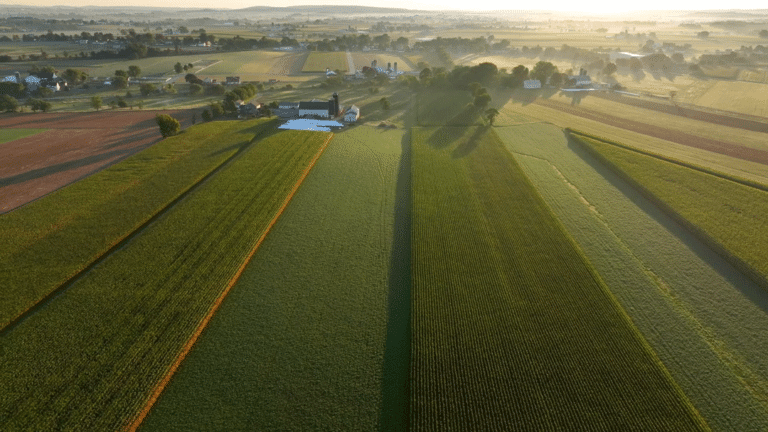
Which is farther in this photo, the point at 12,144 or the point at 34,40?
the point at 34,40

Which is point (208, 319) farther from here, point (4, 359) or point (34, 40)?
point (34, 40)

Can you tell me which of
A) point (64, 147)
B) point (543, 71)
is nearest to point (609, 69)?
point (543, 71)

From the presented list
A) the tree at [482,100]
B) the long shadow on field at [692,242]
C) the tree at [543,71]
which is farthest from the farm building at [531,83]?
the long shadow on field at [692,242]

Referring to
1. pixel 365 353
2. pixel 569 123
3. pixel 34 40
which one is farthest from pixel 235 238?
pixel 34 40

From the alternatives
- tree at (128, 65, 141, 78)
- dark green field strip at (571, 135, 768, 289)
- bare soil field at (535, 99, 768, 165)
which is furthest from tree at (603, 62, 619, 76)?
tree at (128, 65, 141, 78)

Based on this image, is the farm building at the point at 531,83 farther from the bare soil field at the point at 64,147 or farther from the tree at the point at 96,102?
the tree at the point at 96,102

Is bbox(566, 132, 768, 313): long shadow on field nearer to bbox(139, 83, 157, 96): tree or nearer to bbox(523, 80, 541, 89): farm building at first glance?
bbox(523, 80, 541, 89): farm building
